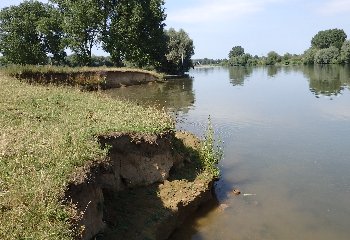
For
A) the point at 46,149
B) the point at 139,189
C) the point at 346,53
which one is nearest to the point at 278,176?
the point at 139,189

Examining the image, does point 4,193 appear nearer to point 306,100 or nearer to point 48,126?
point 48,126

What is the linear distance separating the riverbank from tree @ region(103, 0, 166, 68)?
4365 centimetres

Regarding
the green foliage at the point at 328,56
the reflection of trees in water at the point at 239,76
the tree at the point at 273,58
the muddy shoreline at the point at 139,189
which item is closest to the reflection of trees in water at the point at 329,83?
the reflection of trees in water at the point at 239,76

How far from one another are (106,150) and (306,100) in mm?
28175

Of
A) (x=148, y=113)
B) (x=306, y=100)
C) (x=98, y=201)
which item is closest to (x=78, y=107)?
(x=148, y=113)

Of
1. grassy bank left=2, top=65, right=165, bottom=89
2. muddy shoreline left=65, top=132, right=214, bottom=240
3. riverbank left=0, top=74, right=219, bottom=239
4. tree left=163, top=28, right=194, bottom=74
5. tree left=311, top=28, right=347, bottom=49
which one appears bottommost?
muddy shoreline left=65, top=132, right=214, bottom=240

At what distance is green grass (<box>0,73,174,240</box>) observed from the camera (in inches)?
255

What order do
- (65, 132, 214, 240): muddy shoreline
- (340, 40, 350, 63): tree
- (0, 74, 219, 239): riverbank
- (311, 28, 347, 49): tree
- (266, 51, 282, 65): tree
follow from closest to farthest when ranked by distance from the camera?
1. (0, 74, 219, 239): riverbank
2. (65, 132, 214, 240): muddy shoreline
3. (340, 40, 350, 63): tree
4. (311, 28, 347, 49): tree
5. (266, 51, 282, 65): tree

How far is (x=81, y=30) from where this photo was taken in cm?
5500

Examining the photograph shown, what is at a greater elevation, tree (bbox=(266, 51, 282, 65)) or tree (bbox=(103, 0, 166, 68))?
tree (bbox=(103, 0, 166, 68))

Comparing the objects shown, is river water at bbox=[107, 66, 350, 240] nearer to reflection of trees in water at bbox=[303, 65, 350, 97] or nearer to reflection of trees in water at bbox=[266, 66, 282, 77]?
reflection of trees in water at bbox=[303, 65, 350, 97]

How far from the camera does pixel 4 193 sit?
6812mm

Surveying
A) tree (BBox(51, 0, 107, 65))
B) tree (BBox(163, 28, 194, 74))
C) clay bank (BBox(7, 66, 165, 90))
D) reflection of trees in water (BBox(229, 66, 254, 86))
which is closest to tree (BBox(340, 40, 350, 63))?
reflection of trees in water (BBox(229, 66, 254, 86))

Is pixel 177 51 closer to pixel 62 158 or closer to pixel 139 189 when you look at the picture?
pixel 139 189
